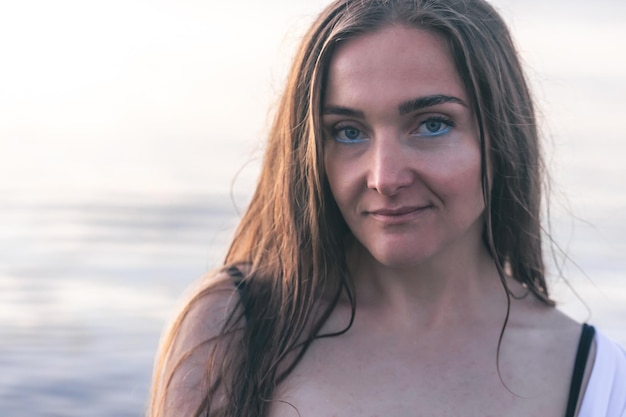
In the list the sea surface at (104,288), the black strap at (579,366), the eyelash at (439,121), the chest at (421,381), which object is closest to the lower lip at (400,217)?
the eyelash at (439,121)

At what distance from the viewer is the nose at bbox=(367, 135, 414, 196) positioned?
2941 mm

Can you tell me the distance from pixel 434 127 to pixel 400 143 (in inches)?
3.3

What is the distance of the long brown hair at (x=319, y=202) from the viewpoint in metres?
3.06

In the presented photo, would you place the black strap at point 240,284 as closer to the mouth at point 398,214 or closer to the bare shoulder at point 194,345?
the bare shoulder at point 194,345

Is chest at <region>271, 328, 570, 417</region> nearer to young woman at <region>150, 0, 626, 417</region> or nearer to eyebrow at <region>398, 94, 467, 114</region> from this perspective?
young woman at <region>150, 0, 626, 417</region>

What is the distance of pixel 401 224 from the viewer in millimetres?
3012

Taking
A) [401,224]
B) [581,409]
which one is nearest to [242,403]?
[401,224]

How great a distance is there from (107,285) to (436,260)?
320 cm

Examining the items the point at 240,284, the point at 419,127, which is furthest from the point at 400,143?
the point at 240,284

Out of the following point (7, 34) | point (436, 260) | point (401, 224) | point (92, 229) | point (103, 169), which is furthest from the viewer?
point (7, 34)

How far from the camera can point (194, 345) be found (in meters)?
3.17

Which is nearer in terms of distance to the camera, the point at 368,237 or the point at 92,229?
the point at 368,237

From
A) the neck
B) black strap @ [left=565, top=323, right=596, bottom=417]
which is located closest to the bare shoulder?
the neck

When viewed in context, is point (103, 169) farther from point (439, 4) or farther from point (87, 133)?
point (439, 4)
